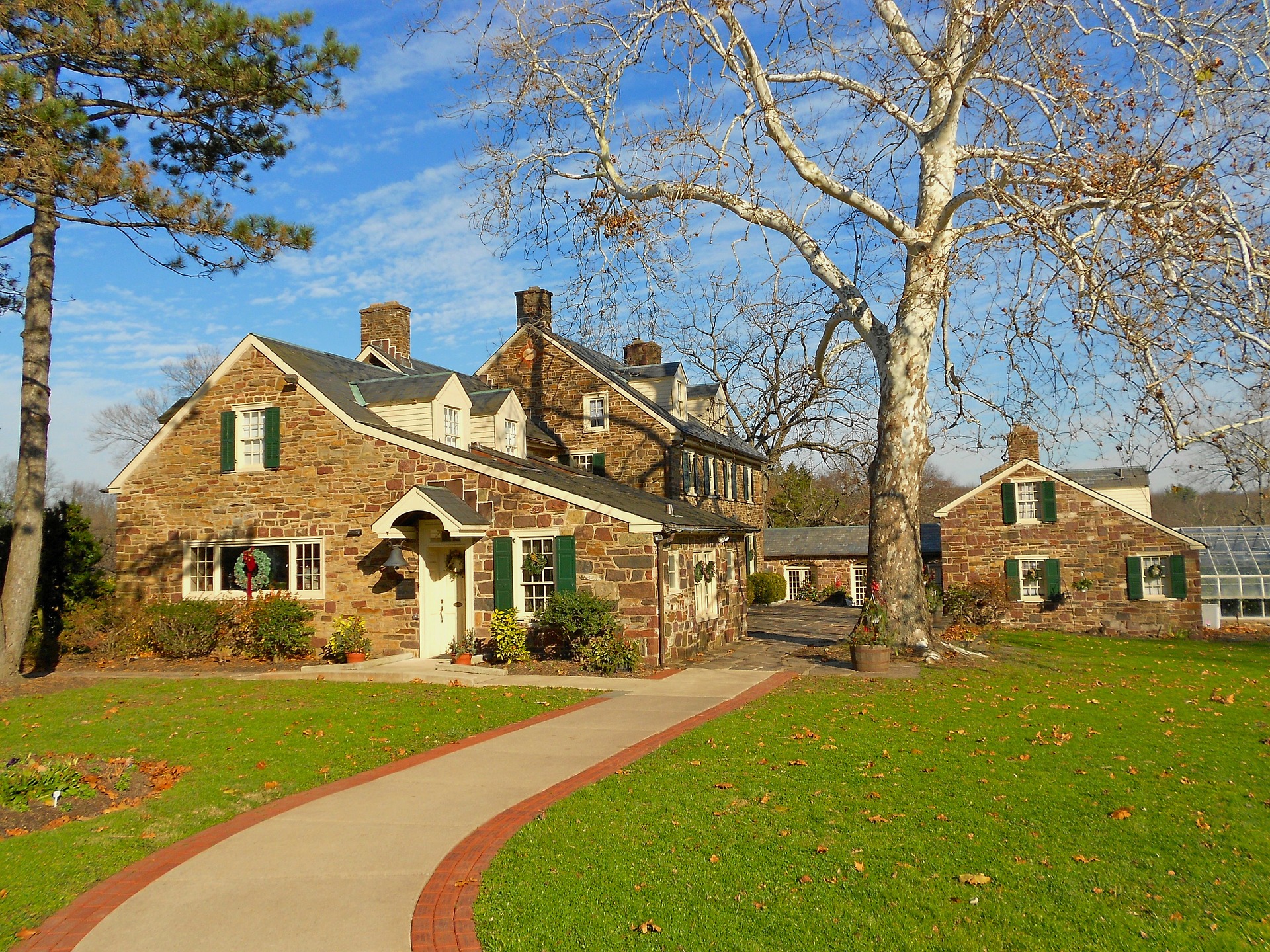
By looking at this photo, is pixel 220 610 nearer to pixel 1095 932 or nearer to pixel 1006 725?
pixel 1006 725

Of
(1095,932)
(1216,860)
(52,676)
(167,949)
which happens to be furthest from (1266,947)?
(52,676)

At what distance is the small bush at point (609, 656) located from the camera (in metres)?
15.2

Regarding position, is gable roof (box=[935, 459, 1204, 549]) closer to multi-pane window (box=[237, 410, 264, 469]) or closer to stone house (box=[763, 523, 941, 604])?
stone house (box=[763, 523, 941, 604])

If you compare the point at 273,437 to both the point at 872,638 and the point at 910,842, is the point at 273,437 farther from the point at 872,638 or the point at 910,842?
the point at 910,842

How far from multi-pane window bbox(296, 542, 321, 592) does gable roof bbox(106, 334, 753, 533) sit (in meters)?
2.66

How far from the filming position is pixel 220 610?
17.8 m

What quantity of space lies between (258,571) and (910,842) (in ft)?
50.7

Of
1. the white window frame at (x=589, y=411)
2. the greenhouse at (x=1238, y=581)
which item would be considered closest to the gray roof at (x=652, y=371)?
the white window frame at (x=589, y=411)

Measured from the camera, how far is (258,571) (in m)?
18.2

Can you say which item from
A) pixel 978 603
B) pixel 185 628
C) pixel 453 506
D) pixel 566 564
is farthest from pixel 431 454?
pixel 978 603

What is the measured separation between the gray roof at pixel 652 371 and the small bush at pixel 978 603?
1112 centimetres

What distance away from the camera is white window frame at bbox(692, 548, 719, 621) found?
59.4 ft

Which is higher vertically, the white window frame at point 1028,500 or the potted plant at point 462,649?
the white window frame at point 1028,500

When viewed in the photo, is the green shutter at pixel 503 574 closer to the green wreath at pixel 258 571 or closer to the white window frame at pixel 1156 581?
the green wreath at pixel 258 571
